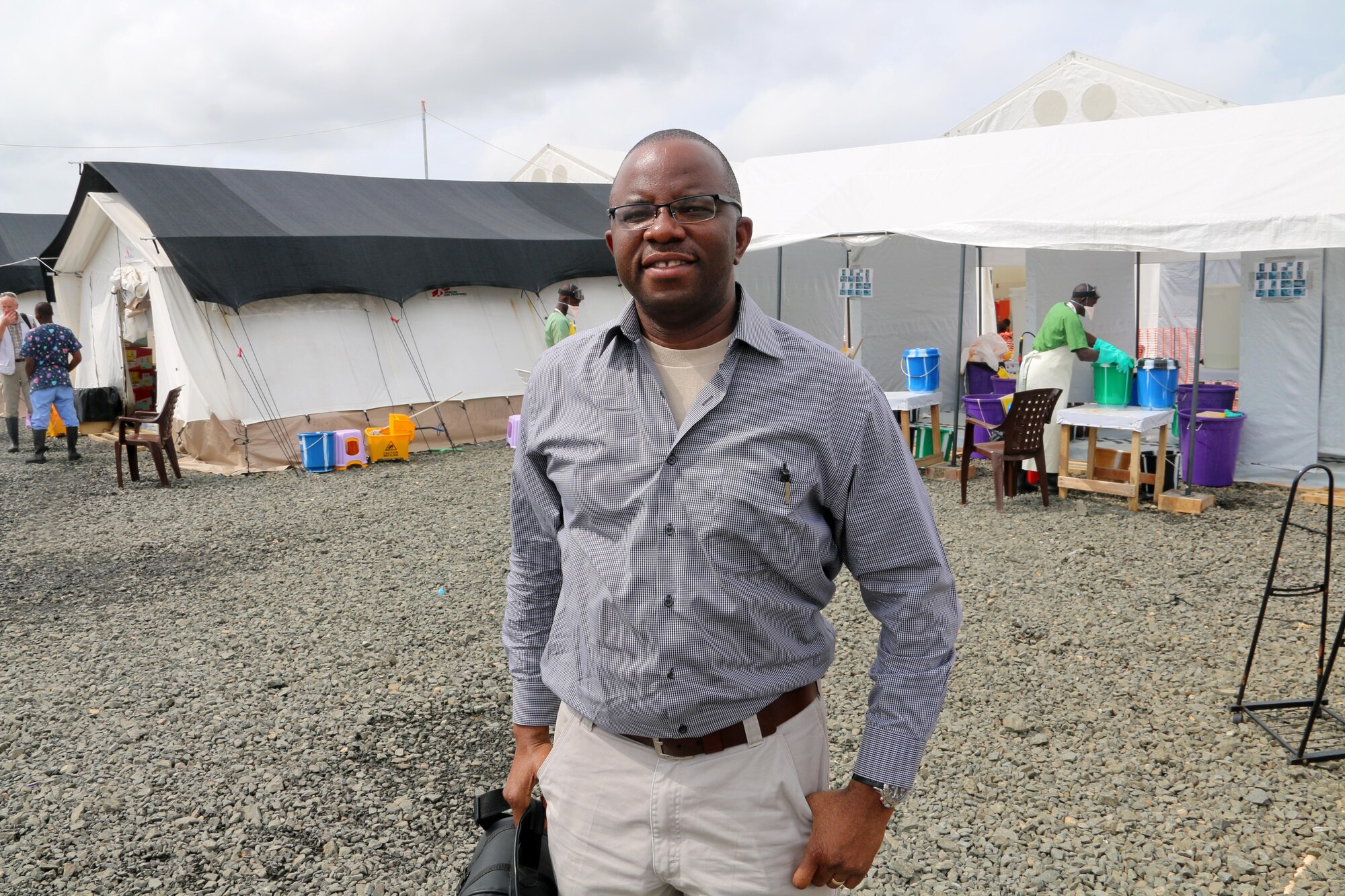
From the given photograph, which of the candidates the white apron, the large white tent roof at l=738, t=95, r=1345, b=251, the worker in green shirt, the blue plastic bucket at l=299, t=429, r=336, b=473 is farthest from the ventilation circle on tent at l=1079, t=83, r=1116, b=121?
the blue plastic bucket at l=299, t=429, r=336, b=473

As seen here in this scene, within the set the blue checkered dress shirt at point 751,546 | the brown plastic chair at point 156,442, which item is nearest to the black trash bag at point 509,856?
the blue checkered dress shirt at point 751,546

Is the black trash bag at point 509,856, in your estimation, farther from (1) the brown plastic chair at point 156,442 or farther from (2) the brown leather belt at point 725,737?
(1) the brown plastic chair at point 156,442

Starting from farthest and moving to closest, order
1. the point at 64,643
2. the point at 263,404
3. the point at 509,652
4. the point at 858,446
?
the point at 263,404, the point at 64,643, the point at 509,652, the point at 858,446

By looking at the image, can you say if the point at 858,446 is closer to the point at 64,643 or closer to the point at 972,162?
the point at 64,643

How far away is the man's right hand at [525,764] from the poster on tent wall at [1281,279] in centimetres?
915

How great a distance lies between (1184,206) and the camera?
7.67 m

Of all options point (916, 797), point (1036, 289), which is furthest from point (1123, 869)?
point (1036, 289)

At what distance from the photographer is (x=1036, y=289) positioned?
11.7 meters

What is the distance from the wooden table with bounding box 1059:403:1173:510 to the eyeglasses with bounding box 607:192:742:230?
22.5 feet

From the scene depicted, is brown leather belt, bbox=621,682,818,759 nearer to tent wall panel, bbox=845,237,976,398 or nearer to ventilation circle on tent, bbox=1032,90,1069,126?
tent wall panel, bbox=845,237,976,398

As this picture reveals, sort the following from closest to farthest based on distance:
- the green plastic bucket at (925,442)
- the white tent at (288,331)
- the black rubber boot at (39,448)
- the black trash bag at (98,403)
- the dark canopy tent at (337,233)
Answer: the green plastic bucket at (925,442) → the dark canopy tent at (337,233) → the white tent at (288,331) → the black rubber boot at (39,448) → the black trash bag at (98,403)

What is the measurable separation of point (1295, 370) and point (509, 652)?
906 cm

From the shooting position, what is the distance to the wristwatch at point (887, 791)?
143 centimetres

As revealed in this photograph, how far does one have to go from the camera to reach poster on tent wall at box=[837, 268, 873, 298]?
10539 mm
